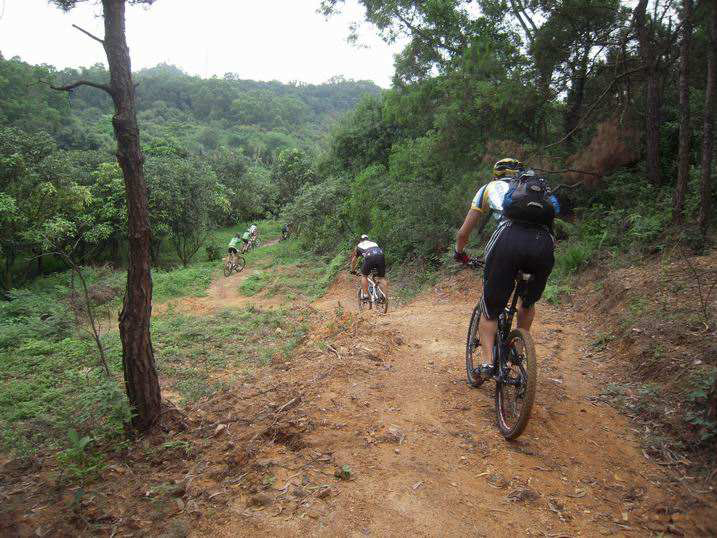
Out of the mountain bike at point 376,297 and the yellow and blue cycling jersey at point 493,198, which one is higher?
the yellow and blue cycling jersey at point 493,198

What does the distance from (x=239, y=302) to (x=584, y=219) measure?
10.7 metres

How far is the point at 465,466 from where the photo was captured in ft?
9.77

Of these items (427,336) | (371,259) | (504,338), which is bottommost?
(427,336)

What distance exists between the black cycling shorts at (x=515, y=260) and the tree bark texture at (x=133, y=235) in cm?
295

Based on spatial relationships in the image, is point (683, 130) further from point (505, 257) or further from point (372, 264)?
point (505, 257)

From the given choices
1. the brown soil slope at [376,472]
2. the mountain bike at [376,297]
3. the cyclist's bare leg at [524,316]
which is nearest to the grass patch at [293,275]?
the mountain bike at [376,297]

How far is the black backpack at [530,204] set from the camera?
3.22 metres

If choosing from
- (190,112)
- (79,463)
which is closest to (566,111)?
(79,463)

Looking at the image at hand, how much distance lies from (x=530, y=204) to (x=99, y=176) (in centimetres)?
2589

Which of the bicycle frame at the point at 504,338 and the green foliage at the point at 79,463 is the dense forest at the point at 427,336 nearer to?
the green foliage at the point at 79,463

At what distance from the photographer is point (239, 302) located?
15141mm

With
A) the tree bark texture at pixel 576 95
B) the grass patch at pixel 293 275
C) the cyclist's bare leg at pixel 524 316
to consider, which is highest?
the tree bark texture at pixel 576 95

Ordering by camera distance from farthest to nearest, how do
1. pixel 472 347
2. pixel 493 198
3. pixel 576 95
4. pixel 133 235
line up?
pixel 576 95, pixel 472 347, pixel 133 235, pixel 493 198

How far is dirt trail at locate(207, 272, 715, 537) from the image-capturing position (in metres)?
2.45
